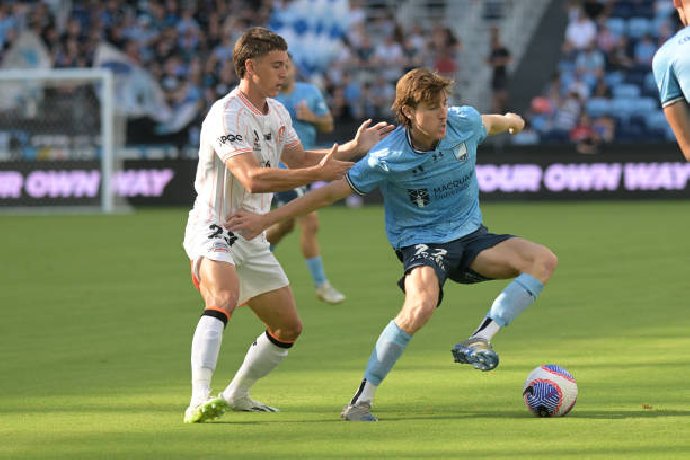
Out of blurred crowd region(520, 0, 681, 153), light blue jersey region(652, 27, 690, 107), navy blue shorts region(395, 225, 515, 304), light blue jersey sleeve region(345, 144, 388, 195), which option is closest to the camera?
light blue jersey region(652, 27, 690, 107)

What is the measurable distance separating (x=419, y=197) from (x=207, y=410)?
1.77 meters

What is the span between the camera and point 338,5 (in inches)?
1223

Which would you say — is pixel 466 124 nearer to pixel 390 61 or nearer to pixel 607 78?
pixel 390 61

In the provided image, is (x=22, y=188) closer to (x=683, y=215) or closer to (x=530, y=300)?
(x=683, y=215)

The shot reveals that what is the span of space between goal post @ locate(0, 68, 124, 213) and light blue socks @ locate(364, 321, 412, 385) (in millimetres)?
18584

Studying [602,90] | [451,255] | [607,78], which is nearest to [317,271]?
[451,255]

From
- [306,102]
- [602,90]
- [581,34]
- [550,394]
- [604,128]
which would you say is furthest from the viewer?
[581,34]

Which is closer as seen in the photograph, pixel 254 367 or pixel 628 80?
pixel 254 367

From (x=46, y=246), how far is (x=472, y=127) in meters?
12.2

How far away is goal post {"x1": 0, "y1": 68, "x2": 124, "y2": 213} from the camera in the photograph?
25312mm

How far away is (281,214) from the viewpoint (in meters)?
7.08

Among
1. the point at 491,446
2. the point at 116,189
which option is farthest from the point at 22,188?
the point at 491,446

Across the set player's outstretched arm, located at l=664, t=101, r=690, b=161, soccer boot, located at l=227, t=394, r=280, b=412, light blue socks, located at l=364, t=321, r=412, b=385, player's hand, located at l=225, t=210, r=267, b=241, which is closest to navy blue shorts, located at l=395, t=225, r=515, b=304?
light blue socks, located at l=364, t=321, r=412, b=385

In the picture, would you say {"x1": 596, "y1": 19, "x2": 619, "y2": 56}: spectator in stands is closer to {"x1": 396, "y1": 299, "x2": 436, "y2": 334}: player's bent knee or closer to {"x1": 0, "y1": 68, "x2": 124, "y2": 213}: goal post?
{"x1": 0, "y1": 68, "x2": 124, "y2": 213}: goal post
